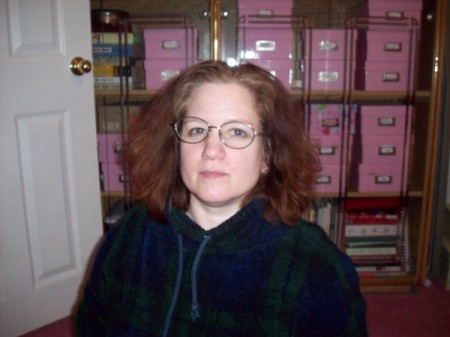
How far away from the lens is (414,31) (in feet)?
6.13

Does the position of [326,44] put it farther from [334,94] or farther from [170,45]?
[170,45]

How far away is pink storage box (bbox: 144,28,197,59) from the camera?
1867 mm

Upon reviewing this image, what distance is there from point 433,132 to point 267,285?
1340 mm

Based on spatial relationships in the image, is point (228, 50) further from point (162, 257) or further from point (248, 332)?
point (248, 332)

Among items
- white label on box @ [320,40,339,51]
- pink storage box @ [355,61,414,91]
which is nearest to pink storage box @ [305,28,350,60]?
white label on box @ [320,40,339,51]

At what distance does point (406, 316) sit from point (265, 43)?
124 centimetres

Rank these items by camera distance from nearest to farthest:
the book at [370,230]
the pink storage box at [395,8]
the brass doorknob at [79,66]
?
the brass doorknob at [79,66]
the pink storage box at [395,8]
the book at [370,230]

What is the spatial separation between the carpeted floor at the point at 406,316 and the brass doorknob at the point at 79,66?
96cm

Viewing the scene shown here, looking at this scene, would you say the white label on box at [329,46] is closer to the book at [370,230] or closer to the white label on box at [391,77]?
the white label on box at [391,77]

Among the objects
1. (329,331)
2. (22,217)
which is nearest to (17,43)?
(22,217)

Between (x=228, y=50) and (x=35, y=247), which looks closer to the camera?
(x=35, y=247)

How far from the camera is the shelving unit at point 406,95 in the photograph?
183 centimetres

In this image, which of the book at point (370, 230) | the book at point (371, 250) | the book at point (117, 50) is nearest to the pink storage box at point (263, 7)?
the book at point (117, 50)

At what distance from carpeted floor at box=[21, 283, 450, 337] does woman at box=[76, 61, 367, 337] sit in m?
0.91
